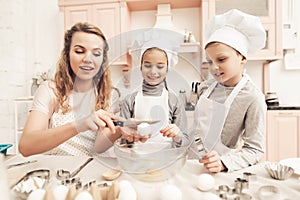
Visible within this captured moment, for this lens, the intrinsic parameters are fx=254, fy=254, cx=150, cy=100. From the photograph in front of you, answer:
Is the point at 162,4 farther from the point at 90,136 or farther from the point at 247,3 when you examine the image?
the point at 90,136

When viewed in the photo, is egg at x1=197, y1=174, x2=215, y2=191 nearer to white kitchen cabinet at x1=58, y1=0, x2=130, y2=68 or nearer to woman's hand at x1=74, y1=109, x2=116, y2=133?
woman's hand at x1=74, y1=109, x2=116, y2=133

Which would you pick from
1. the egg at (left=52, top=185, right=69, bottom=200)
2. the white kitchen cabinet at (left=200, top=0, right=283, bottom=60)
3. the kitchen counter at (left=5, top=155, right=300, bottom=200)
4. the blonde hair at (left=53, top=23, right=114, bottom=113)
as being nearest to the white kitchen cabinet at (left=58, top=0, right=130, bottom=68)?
the white kitchen cabinet at (left=200, top=0, right=283, bottom=60)

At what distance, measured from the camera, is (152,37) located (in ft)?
1.54

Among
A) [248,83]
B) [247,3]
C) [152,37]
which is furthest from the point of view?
[247,3]

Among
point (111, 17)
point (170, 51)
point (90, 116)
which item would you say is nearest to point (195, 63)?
point (170, 51)

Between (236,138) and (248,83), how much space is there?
0.17 metres

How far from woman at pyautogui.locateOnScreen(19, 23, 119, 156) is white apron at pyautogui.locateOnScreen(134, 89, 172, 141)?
0.15ft

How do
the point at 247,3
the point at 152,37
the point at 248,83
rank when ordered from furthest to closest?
1. the point at 247,3
2. the point at 248,83
3. the point at 152,37

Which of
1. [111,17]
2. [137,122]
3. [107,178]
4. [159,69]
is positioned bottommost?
[107,178]

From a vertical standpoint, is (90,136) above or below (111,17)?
below

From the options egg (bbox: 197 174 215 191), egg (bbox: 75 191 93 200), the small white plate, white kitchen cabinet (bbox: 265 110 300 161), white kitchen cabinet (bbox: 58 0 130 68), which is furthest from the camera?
white kitchen cabinet (bbox: 58 0 130 68)

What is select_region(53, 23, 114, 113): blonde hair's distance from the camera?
56 centimetres

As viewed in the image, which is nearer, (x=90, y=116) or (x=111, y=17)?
(x=90, y=116)

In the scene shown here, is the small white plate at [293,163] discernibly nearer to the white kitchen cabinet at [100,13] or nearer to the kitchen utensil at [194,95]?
the kitchen utensil at [194,95]
